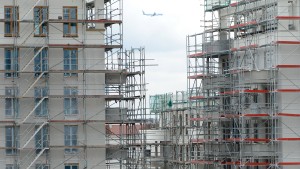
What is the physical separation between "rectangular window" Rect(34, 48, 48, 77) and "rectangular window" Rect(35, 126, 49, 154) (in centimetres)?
336

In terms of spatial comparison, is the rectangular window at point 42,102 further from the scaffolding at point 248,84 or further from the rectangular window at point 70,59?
the scaffolding at point 248,84

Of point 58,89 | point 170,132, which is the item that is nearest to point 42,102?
point 58,89

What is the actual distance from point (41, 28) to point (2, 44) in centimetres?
262

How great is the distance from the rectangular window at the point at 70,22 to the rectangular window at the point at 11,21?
9.57 feet

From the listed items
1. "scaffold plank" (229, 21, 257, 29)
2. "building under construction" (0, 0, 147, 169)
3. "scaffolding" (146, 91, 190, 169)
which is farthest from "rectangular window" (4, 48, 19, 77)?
"scaffolding" (146, 91, 190, 169)

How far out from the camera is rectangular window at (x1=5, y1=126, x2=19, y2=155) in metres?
82.7

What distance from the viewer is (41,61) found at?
83.6 meters

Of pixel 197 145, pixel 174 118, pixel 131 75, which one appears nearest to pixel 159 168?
pixel 174 118

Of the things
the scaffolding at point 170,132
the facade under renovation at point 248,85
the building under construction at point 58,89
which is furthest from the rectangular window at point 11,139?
the scaffolding at point 170,132

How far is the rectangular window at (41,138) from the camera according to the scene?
271 ft

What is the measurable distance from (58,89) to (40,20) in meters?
4.33

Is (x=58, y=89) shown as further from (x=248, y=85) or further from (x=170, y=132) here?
(x=170, y=132)

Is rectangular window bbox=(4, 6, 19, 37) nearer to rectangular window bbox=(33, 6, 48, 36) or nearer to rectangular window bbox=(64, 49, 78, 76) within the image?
rectangular window bbox=(33, 6, 48, 36)

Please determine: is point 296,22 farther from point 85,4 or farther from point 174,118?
point 174,118
